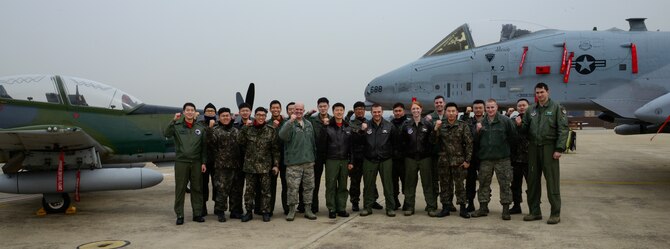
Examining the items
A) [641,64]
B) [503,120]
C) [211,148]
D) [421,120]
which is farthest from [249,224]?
[641,64]

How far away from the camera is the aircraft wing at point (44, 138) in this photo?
7.27 metres

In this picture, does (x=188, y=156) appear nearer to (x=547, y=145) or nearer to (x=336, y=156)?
(x=336, y=156)

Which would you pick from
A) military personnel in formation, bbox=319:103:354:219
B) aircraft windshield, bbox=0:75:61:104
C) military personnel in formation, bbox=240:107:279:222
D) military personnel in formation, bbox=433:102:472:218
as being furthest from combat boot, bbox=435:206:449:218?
aircraft windshield, bbox=0:75:61:104

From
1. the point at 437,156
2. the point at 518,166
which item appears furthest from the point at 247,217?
the point at 518,166

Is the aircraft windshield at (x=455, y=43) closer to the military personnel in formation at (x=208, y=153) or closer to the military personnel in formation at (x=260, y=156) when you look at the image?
the military personnel in formation at (x=260, y=156)

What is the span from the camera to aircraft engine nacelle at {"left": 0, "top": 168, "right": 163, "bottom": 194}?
802cm

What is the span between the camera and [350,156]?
7.70 metres

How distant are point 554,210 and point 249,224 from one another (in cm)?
398

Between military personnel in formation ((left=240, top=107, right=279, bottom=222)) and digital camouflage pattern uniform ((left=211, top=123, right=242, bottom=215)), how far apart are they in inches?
6.6

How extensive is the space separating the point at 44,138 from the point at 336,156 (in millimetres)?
4127

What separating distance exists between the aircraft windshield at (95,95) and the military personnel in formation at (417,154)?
5.06 meters


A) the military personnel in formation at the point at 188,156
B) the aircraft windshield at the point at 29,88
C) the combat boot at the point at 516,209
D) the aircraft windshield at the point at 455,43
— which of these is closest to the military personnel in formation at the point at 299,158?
the military personnel in formation at the point at 188,156

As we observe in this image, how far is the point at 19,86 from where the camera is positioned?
8.84m

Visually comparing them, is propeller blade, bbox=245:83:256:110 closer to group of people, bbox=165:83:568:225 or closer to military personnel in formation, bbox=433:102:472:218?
group of people, bbox=165:83:568:225
